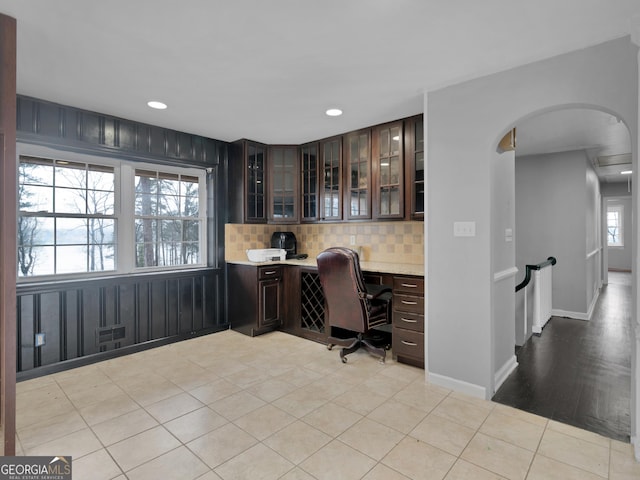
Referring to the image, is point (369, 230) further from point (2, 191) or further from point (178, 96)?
point (2, 191)

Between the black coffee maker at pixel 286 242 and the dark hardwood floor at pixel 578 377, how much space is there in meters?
2.95

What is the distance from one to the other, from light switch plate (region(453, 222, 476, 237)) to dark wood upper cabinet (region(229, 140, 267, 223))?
103 inches

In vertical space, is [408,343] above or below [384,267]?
below

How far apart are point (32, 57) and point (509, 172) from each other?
386cm

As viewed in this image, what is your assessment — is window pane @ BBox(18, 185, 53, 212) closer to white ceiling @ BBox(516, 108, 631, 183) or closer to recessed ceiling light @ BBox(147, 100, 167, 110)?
recessed ceiling light @ BBox(147, 100, 167, 110)

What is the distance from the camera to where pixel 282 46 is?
215 cm

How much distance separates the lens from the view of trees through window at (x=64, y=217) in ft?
9.90

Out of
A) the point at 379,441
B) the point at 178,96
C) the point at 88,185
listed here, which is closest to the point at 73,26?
the point at 178,96

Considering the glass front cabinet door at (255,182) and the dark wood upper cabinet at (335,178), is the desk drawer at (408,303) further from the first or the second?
the glass front cabinet door at (255,182)

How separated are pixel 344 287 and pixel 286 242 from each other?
173 centimetres

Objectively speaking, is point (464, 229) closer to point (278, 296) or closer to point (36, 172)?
point (278, 296)

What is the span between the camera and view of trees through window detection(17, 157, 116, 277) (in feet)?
9.90

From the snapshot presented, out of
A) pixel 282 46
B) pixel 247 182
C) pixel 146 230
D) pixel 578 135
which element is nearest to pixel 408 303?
pixel 282 46

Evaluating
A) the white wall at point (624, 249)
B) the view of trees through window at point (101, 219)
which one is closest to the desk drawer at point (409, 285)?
the view of trees through window at point (101, 219)
